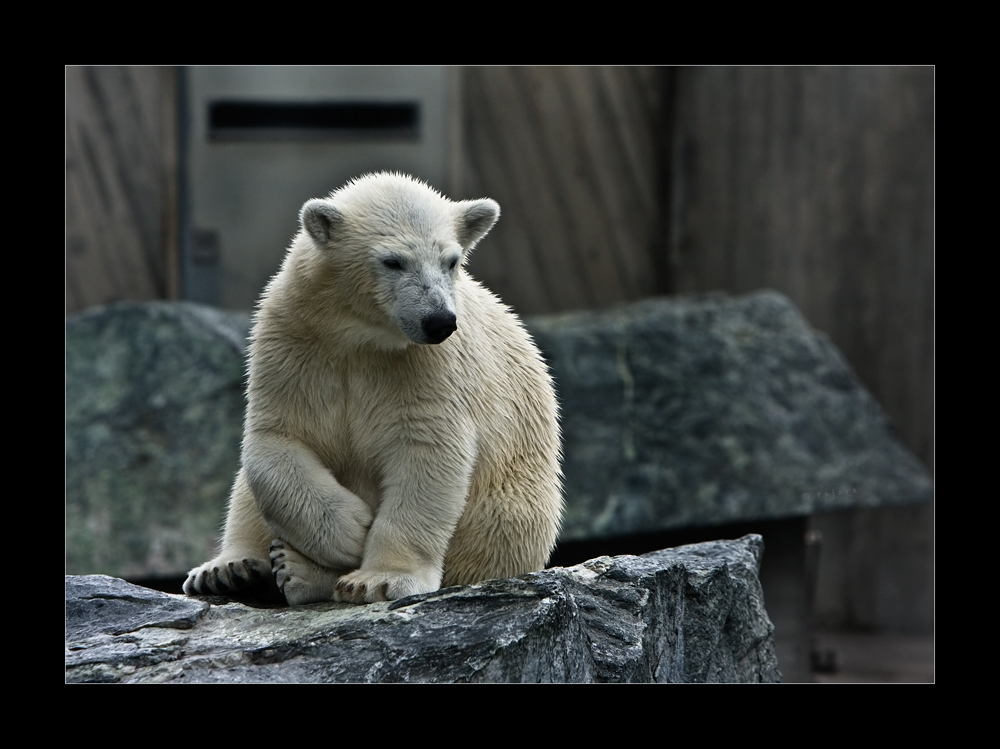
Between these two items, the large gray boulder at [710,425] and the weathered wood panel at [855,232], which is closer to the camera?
the large gray boulder at [710,425]

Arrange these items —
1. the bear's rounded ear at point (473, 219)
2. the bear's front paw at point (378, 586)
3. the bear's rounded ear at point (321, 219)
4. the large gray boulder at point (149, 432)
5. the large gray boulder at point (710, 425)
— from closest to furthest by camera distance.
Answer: the bear's front paw at point (378, 586) < the bear's rounded ear at point (321, 219) < the bear's rounded ear at point (473, 219) < the large gray boulder at point (149, 432) < the large gray boulder at point (710, 425)

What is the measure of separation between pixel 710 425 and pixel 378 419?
3.94m

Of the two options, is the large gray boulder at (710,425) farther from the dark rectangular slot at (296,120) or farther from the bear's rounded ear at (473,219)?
the bear's rounded ear at (473,219)

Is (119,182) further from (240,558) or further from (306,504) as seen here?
(306,504)

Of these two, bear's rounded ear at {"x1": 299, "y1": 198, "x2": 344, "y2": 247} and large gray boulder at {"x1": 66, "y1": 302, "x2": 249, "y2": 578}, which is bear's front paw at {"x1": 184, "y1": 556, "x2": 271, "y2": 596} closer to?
bear's rounded ear at {"x1": 299, "y1": 198, "x2": 344, "y2": 247}

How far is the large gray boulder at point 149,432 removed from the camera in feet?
21.8

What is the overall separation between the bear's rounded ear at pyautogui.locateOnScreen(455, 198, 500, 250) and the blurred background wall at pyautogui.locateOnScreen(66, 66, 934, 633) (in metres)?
4.93

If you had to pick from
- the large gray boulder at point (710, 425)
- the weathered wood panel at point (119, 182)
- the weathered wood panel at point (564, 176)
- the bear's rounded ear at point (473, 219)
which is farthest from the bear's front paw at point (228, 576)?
the weathered wood panel at point (564, 176)

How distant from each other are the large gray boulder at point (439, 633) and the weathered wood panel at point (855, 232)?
5.02 m

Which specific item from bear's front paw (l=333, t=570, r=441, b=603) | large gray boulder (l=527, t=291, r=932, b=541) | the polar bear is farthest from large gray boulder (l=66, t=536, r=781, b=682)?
large gray boulder (l=527, t=291, r=932, b=541)

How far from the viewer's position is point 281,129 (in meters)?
8.55

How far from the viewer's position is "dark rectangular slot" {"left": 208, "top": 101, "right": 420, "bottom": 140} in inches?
336

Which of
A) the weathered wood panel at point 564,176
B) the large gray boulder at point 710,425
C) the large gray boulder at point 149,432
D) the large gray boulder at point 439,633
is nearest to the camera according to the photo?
the large gray boulder at point 439,633

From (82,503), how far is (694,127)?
583cm
